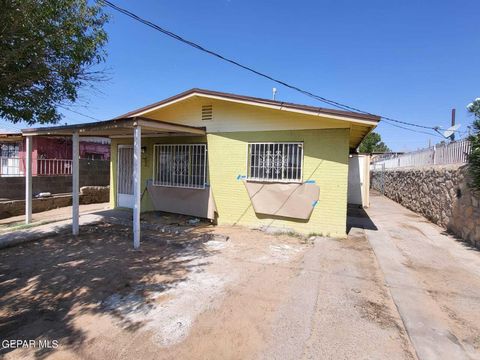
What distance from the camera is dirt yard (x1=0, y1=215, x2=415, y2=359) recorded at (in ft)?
9.23

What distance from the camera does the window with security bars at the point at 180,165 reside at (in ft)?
27.3

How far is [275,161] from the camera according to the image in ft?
24.2

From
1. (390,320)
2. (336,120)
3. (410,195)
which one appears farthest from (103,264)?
(410,195)

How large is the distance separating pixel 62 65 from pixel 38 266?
3635 mm

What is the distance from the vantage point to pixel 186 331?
10.1ft

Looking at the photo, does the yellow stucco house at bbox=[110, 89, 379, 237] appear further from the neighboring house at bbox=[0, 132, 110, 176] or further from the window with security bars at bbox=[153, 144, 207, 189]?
the neighboring house at bbox=[0, 132, 110, 176]

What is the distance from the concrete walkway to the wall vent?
5.43m

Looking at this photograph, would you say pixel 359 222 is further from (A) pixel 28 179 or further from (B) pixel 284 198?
(A) pixel 28 179

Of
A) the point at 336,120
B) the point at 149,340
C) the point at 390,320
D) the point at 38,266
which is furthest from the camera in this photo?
the point at 336,120

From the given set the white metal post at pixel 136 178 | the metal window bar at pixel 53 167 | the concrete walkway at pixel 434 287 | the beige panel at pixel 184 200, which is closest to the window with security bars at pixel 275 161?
the beige panel at pixel 184 200

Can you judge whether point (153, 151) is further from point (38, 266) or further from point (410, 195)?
point (410, 195)

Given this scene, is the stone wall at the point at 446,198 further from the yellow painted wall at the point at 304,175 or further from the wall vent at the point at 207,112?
the wall vent at the point at 207,112

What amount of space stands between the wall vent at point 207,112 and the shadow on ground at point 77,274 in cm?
331

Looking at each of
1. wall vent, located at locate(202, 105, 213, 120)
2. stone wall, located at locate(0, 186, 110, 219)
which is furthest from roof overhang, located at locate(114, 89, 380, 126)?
stone wall, located at locate(0, 186, 110, 219)
